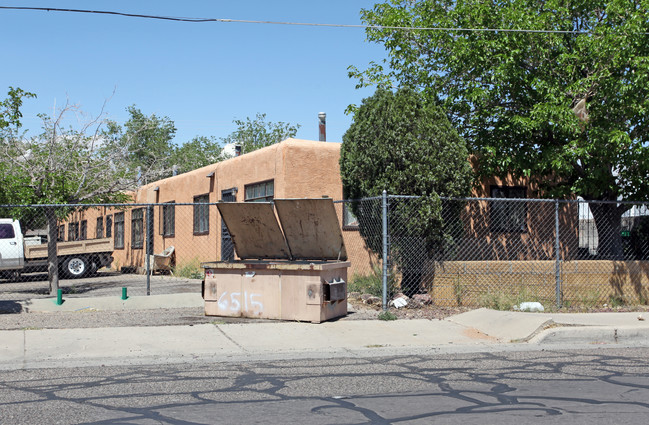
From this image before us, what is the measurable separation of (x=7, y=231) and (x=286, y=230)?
39.7 ft

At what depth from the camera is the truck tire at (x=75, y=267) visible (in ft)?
72.5

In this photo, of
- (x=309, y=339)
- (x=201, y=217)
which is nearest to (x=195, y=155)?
(x=201, y=217)

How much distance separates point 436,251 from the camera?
13219mm

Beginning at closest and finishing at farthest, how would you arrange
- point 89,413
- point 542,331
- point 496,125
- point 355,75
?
1. point 89,413
2. point 542,331
3. point 496,125
4. point 355,75

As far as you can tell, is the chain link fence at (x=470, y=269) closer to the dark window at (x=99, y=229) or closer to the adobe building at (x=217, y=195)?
the adobe building at (x=217, y=195)

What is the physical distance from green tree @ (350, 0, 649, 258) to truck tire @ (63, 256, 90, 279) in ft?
A: 41.2

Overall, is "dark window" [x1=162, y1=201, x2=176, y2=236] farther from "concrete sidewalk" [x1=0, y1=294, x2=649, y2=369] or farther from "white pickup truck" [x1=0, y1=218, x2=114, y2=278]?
"concrete sidewalk" [x1=0, y1=294, x2=649, y2=369]

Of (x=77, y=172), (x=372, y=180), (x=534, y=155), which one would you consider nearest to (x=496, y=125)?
(x=534, y=155)

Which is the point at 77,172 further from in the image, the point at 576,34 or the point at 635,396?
the point at 635,396

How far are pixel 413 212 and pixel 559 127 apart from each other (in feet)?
11.7

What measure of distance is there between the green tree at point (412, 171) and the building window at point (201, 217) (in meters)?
8.03

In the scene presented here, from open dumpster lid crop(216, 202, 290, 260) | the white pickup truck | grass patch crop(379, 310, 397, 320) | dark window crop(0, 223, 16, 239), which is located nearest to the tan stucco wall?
open dumpster lid crop(216, 202, 290, 260)

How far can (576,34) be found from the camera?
48.5ft

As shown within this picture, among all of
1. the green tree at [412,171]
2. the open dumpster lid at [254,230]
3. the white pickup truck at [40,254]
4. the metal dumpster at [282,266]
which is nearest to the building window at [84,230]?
the white pickup truck at [40,254]
